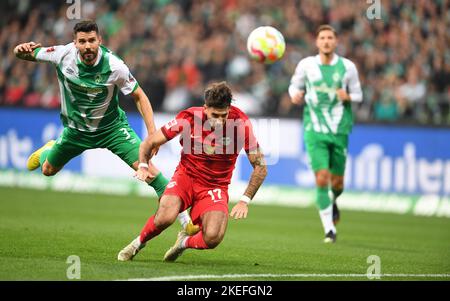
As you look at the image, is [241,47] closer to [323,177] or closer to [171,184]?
[323,177]

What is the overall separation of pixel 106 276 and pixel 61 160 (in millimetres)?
3306

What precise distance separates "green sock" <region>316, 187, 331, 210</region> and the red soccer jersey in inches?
146

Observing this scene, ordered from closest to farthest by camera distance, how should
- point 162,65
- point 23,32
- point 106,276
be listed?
point 106,276, point 162,65, point 23,32

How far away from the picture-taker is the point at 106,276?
8.31 meters

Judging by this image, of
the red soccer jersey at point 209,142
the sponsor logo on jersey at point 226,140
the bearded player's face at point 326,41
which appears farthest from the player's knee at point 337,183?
the sponsor logo on jersey at point 226,140

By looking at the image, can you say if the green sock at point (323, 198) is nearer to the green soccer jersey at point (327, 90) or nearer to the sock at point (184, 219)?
the green soccer jersey at point (327, 90)

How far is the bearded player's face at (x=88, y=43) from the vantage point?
10.3 meters

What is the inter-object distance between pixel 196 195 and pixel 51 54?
2.47 meters

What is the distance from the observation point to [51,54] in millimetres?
10602

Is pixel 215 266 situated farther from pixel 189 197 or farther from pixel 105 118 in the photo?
pixel 105 118

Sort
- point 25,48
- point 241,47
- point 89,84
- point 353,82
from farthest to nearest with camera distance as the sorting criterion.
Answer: point 241,47
point 353,82
point 89,84
point 25,48

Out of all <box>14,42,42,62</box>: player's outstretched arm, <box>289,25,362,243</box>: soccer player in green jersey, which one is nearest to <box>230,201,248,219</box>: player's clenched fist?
<box>14,42,42,62</box>: player's outstretched arm

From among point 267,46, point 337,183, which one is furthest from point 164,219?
point 337,183
